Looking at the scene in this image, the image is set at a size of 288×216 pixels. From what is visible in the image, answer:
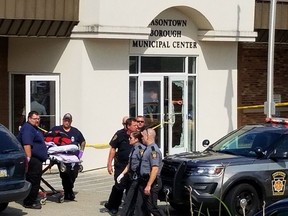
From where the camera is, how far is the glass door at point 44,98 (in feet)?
57.4

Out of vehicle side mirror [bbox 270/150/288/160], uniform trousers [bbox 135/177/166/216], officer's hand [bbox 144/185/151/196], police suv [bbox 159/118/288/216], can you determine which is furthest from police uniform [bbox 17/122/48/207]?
vehicle side mirror [bbox 270/150/288/160]

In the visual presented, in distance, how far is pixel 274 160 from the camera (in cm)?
1189

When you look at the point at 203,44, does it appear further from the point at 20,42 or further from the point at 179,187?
the point at 179,187

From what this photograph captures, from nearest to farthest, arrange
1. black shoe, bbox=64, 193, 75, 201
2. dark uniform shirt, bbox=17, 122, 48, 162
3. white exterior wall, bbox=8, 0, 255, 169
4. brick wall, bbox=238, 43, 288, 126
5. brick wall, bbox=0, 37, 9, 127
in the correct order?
1. dark uniform shirt, bbox=17, 122, 48, 162
2. black shoe, bbox=64, 193, 75, 201
3. white exterior wall, bbox=8, 0, 255, 169
4. brick wall, bbox=0, 37, 9, 127
5. brick wall, bbox=238, 43, 288, 126

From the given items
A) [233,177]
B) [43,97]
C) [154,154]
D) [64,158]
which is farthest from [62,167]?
[43,97]

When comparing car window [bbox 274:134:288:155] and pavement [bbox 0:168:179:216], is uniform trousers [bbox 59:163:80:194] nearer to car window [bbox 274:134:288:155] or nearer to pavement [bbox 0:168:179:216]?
pavement [bbox 0:168:179:216]

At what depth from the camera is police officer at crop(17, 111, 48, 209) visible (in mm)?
12352

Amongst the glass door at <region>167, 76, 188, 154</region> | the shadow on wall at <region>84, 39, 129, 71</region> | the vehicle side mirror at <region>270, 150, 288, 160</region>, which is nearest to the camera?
the vehicle side mirror at <region>270, 150, 288, 160</region>

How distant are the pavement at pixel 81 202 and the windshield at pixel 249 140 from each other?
1.48 metres

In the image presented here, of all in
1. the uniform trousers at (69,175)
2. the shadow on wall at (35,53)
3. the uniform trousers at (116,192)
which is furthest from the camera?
the shadow on wall at (35,53)

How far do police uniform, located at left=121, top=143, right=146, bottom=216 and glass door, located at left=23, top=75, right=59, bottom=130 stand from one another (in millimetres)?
7084

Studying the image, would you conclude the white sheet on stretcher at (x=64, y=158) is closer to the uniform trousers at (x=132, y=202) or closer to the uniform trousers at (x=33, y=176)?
the uniform trousers at (x=33, y=176)

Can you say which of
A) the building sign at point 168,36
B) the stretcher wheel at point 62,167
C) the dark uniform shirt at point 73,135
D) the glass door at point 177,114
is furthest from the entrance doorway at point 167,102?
the stretcher wheel at point 62,167

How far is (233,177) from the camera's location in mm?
11461
